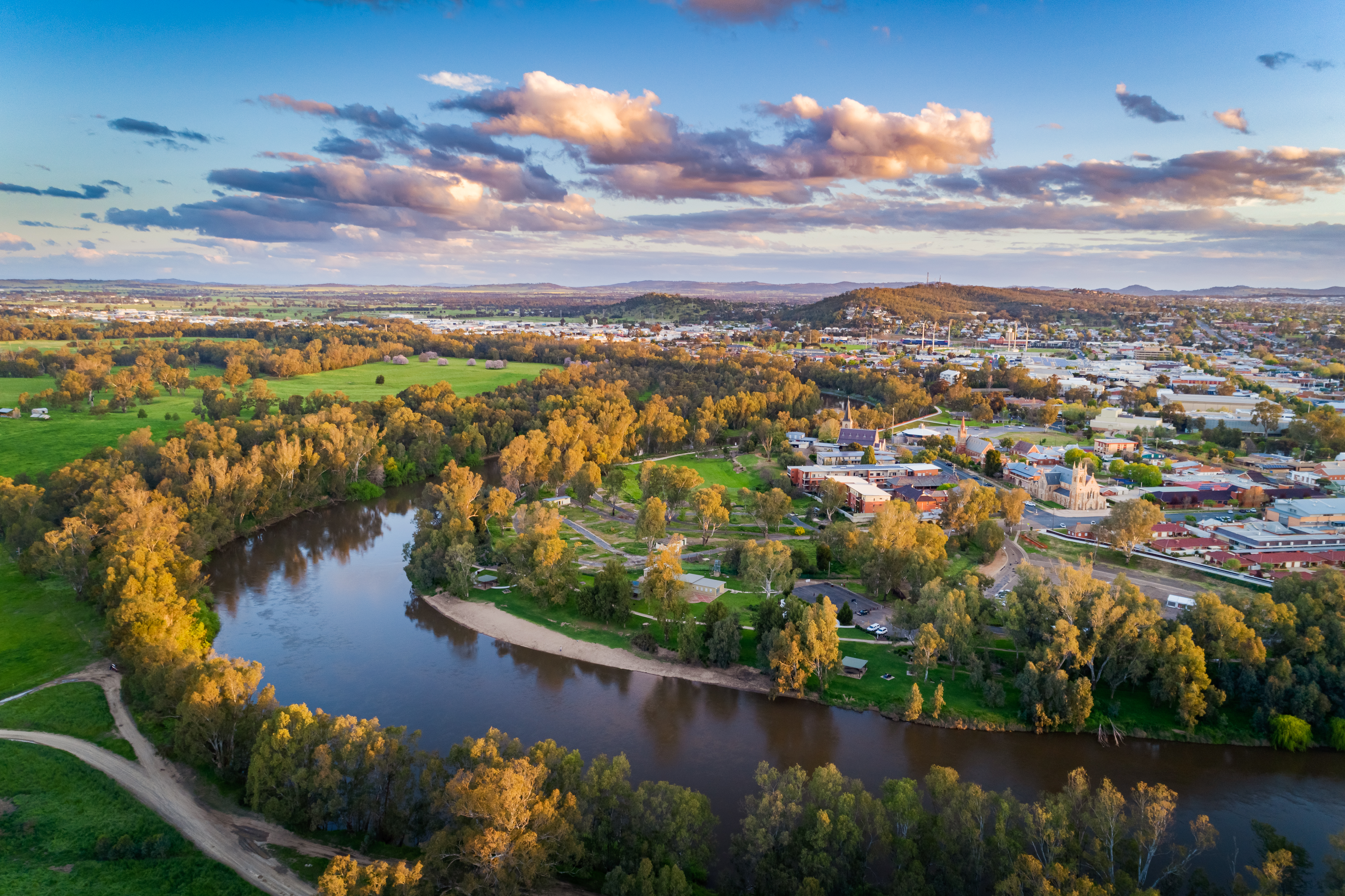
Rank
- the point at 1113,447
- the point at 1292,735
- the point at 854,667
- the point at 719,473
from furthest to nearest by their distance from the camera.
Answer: the point at 1113,447 < the point at 719,473 < the point at 854,667 < the point at 1292,735

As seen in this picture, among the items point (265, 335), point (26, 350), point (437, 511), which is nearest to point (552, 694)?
point (437, 511)

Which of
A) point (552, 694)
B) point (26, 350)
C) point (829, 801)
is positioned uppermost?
point (26, 350)

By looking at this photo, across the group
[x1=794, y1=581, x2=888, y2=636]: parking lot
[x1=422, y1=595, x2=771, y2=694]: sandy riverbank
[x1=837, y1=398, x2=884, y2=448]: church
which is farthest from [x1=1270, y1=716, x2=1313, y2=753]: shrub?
[x1=837, y1=398, x2=884, y2=448]: church

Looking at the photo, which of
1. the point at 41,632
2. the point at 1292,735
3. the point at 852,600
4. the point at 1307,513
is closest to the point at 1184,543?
the point at 1307,513

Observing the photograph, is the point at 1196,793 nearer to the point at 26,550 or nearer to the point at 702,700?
the point at 702,700

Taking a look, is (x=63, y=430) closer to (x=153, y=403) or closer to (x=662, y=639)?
(x=153, y=403)

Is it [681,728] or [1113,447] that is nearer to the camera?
[681,728]
